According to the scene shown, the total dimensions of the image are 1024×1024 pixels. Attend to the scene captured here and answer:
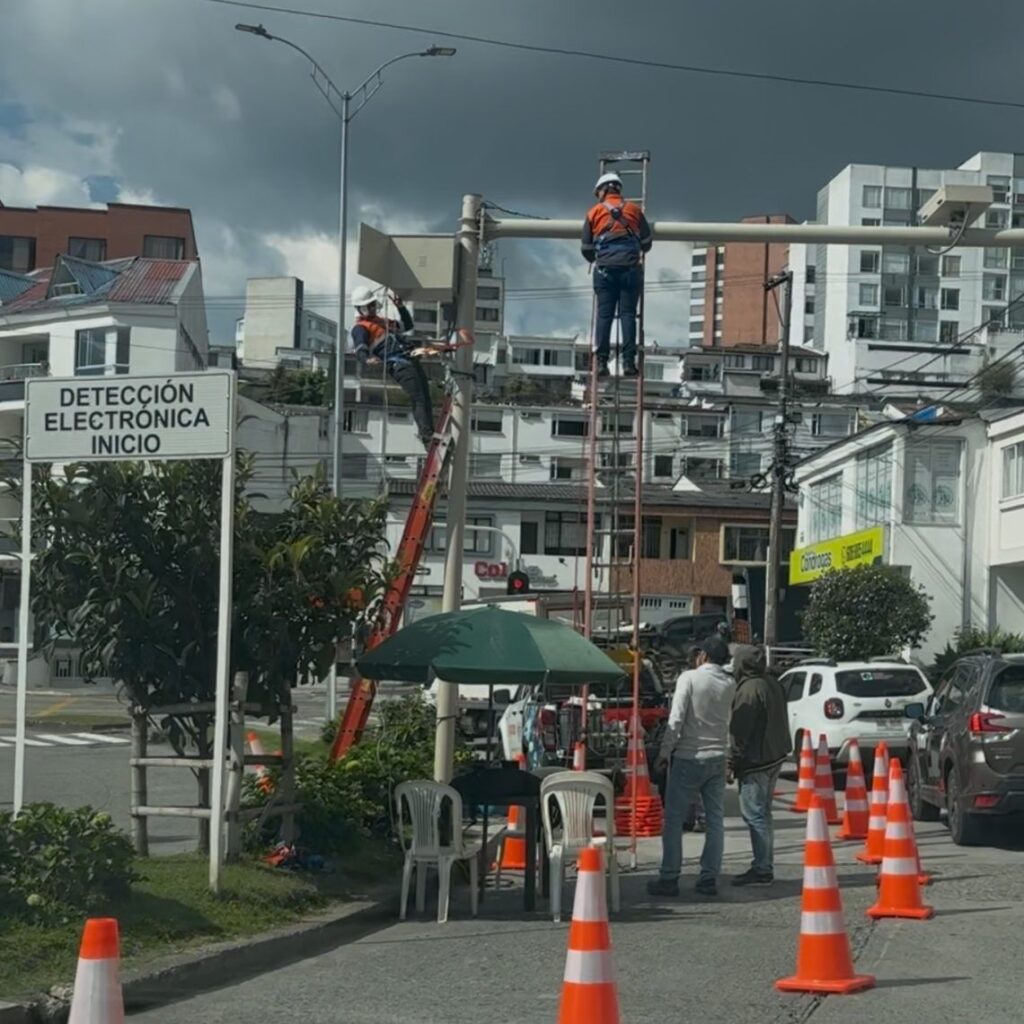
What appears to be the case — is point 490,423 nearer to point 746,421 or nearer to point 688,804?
point 746,421

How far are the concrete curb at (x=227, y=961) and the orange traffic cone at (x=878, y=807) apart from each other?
4.12m

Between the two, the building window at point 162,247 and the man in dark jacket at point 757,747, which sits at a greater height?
the building window at point 162,247

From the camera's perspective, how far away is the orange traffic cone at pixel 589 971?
6.76 metres

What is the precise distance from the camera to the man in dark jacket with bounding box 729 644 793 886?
1309cm

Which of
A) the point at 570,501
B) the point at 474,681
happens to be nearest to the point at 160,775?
the point at 474,681

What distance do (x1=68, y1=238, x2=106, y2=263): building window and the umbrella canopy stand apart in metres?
70.0

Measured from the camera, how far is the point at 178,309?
58125 mm

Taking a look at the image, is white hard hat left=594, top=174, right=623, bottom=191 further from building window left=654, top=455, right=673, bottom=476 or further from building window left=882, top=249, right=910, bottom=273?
building window left=882, top=249, right=910, bottom=273

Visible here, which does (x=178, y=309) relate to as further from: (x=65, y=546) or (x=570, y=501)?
(x=65, y=546)

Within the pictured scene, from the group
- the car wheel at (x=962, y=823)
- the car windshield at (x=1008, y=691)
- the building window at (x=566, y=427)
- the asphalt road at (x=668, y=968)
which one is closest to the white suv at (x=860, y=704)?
the car wheel at (x=962, y=823)

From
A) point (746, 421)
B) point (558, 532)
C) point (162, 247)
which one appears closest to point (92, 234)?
point (162, 247)

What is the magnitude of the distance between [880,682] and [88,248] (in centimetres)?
6251

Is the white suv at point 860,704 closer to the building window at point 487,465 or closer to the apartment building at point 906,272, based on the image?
the building window at point 487,465

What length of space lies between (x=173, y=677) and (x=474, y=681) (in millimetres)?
2113
